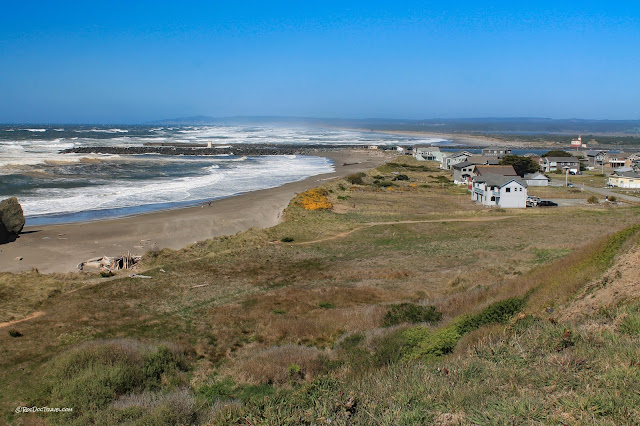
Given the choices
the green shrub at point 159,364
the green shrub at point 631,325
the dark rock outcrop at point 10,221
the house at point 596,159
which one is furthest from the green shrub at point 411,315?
the house at point 596,159

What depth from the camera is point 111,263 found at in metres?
23.9

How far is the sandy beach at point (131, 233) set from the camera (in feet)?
86.0

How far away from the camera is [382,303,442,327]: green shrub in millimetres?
13305

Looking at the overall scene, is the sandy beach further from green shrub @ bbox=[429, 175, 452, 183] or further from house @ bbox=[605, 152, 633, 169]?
house @ bbox=[605, 152, 633, 169]

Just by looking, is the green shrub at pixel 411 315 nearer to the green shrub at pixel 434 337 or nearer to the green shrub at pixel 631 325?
the green shrub at pixel 434 337

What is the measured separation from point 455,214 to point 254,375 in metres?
32.2

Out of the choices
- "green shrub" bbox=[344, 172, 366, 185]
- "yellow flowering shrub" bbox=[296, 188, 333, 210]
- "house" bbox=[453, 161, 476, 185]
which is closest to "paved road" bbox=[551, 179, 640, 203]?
"house" bbox=[453, 161, 476, 185]

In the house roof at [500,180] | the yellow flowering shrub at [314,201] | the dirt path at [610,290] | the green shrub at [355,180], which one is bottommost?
the yellow flowering shrub at [314,201]

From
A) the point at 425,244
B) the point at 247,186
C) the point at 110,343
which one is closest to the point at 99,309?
the point at 110,343

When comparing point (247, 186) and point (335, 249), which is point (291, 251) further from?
point (247, 186)

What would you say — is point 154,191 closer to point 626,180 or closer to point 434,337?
point 434,337

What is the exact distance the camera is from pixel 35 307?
16.6 metres

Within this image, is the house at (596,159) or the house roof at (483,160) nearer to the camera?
the house roof at (483,160)

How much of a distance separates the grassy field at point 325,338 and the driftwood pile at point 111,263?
3.34 ft
